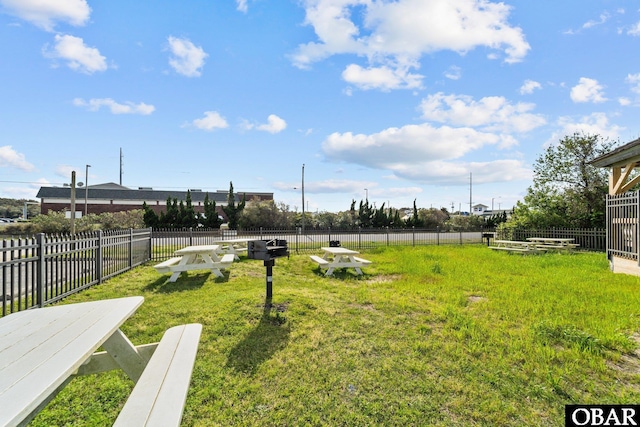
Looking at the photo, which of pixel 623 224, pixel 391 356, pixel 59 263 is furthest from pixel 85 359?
pixel 623 224

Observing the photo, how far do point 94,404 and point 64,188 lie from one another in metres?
65.4

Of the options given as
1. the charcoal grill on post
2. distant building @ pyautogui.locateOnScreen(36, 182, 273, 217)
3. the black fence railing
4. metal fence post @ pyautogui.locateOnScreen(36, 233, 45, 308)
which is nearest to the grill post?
the charcoal grill on post

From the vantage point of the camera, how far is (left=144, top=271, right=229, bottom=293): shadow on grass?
7.05 meters

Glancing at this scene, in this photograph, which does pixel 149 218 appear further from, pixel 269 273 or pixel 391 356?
pixel 391 356

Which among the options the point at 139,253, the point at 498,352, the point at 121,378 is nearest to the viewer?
the point at 121,378

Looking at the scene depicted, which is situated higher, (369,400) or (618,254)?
(618,254)

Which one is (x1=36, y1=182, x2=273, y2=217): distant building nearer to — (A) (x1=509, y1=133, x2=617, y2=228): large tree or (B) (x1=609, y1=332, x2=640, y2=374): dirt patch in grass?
(A) (x1=509, y1=133, x2=617, y2=228): large tree

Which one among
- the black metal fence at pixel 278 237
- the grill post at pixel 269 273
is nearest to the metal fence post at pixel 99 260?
the black metal fence at pixel 278 237

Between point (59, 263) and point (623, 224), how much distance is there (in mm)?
14107

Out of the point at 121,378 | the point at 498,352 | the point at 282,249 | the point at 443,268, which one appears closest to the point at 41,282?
the point at 121,378

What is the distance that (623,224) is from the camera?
855 cm

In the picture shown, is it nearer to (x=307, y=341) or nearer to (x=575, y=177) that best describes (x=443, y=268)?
(x=307, y=341)

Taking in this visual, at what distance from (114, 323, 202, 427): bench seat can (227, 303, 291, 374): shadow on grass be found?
1086 millimetres

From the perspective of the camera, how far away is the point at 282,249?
551 centimetres
